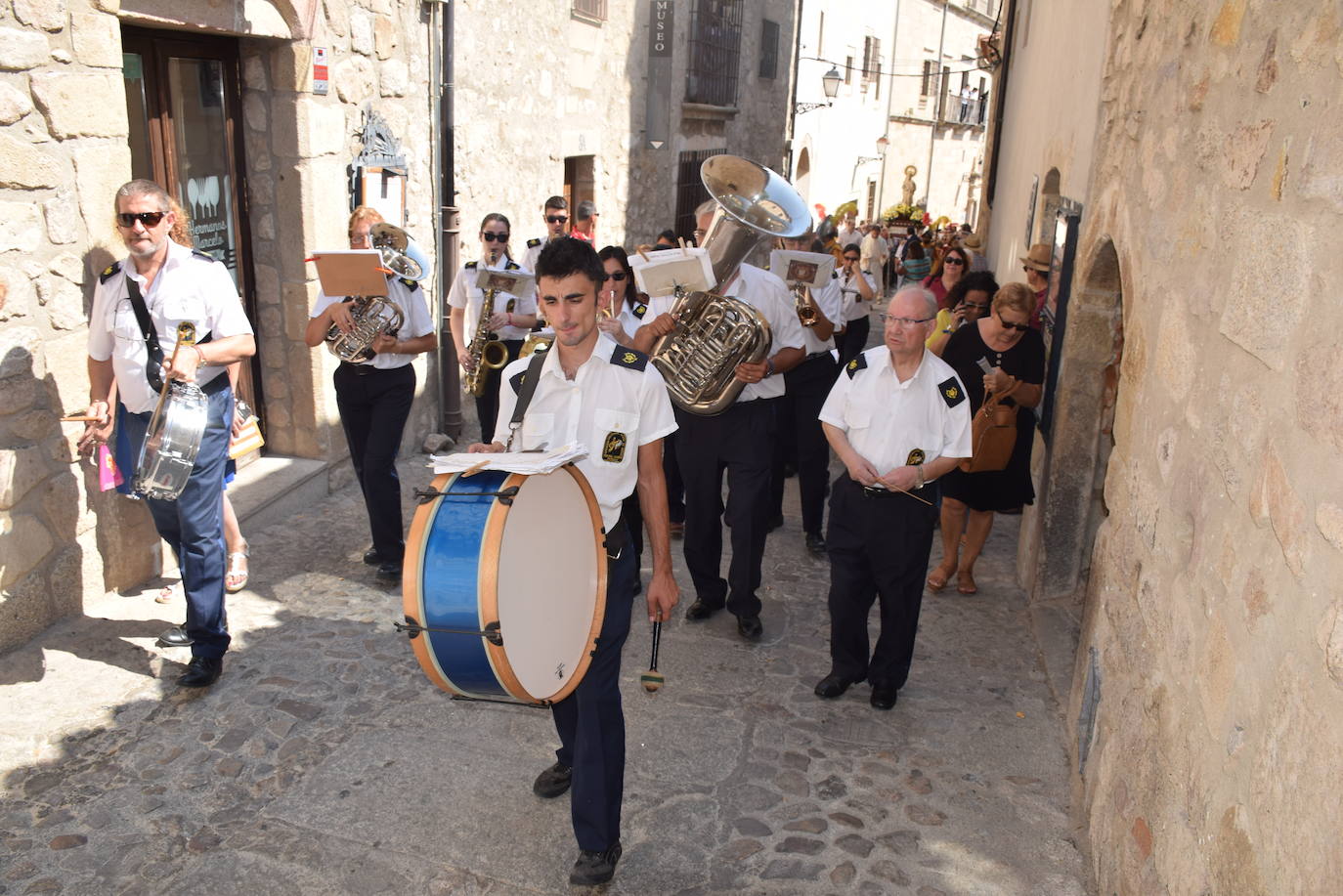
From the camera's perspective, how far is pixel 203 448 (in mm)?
4531

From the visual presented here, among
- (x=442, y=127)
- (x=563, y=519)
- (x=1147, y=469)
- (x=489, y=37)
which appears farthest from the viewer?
(x=489, y=37)

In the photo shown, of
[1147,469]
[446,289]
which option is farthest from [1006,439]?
[446,289]

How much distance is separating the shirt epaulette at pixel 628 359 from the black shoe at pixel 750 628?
2.15 m

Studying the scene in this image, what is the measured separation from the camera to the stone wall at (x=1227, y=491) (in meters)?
2.04

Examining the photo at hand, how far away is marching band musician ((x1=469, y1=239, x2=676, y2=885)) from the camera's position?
3.35 meters

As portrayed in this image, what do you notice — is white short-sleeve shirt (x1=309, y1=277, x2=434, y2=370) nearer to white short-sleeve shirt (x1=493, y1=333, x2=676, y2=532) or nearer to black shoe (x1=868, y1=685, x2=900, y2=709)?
white short-sleeve shirt (x1=493, y1=333, x2=676, y2=532)

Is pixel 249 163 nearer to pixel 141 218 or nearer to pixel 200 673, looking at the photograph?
pixel 141 218

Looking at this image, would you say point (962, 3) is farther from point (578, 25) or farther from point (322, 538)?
point (322, 538)

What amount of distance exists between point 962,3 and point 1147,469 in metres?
33.7

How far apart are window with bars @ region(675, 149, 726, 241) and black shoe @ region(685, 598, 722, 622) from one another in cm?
1086

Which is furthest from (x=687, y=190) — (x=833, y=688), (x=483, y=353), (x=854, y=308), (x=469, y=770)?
(x=469, y=770)

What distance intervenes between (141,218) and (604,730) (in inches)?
111

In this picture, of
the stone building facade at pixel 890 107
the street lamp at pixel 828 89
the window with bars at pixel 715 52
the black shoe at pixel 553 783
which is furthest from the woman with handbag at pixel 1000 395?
the street lamp at pixel 828 89

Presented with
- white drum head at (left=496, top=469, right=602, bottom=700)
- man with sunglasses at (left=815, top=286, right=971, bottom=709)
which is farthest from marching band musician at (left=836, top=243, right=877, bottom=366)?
white drum head at (left=496, top=469, right=602, bottom=700)
